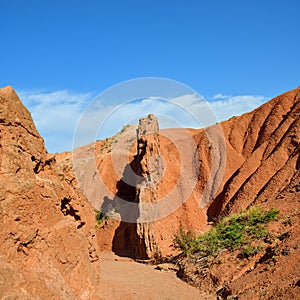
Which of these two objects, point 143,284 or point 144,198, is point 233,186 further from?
point 143,284

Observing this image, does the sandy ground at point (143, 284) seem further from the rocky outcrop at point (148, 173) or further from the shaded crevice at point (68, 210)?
the rocky outcrop at point (148, 173)

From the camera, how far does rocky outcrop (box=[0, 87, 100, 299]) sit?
515cm

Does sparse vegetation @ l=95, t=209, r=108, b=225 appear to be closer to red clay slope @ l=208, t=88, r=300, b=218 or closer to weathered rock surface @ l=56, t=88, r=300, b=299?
weathered rock surface @ l=56, t=88, r=300, b=299

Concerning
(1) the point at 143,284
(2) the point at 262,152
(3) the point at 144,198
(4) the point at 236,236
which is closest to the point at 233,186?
(2) the point at 262,152

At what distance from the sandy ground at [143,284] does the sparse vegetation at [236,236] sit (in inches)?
59.6

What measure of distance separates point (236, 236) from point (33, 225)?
9.72m

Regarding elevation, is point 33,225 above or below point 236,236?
above

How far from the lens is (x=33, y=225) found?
5645 millimetres

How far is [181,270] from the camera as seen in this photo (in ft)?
47.8

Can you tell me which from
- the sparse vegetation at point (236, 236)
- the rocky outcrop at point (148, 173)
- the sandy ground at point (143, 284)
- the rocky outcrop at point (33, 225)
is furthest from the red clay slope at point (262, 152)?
the rocky outcrop at point (33, 225)

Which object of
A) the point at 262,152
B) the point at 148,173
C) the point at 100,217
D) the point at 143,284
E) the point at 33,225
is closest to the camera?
the point at 33,225

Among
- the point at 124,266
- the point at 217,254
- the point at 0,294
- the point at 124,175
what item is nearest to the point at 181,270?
the point at 217,254

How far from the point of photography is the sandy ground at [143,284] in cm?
911

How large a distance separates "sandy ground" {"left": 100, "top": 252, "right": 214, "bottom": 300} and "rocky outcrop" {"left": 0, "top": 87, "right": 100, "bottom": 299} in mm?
1412
